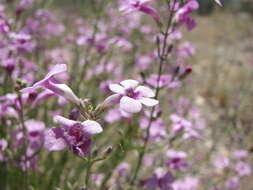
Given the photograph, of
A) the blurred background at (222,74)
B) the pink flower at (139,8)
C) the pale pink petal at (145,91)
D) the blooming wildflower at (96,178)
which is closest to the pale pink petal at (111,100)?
the pale pink petal at (145,91)

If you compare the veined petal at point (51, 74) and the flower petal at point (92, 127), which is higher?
the veined petal at point (51, 74)

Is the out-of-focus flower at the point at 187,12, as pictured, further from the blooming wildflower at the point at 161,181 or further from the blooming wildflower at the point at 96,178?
the blooming wildflower at the point at 96,178

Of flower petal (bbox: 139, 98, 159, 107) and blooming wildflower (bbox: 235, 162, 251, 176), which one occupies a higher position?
flower petal (bbox: 139, 98, 159, 107)

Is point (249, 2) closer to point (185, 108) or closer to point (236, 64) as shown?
point (236, 64)

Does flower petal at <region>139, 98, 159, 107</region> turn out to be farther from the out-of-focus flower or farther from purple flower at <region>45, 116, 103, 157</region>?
the out-of-focus flower

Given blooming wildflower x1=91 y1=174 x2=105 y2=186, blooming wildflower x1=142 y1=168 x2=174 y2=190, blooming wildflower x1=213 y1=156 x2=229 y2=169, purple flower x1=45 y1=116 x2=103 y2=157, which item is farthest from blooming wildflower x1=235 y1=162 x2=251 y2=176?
purple flower x1=45 y1=116 x2=103 y2=157

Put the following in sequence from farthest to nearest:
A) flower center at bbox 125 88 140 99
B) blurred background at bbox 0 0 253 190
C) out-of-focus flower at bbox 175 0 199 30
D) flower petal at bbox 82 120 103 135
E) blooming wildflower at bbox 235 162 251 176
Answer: blurred background at bbox 0 0 253 190 < blooming wildflower at bbox 235 162 251 176 < out-of-focus flower at bbox 175 0 199 30 < flower center at bbox 125 88 140 99 < flower petal at bbox 82 120 103 135

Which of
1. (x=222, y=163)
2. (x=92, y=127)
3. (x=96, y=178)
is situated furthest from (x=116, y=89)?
(x=222, y=163)

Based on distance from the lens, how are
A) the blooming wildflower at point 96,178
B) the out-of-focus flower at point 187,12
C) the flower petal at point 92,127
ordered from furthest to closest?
1. the blooming wildflower at point 96,178
2. the out-of-focus flower at point 187,12
3. the flower petal at point 92,127

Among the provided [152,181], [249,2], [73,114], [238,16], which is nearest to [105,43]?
[152,181]
